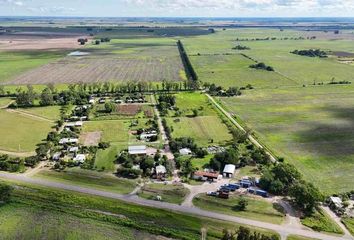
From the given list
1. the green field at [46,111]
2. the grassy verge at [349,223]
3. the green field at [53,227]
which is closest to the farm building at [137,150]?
the green field at [53,227]

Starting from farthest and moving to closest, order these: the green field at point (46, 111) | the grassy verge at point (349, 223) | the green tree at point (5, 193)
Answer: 1. the green field at point (46, 111)
2. the green tree at point (5, 193)
3. the grassy verge at point (349, 223)

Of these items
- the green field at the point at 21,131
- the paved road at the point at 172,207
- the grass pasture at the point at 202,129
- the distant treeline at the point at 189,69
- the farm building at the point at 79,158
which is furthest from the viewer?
the distant treeline at the point at 189,69

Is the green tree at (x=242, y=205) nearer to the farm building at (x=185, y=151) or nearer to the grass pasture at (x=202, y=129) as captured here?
the farm building at (x=185, y=151)

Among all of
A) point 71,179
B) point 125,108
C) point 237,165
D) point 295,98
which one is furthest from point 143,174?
point 295,98

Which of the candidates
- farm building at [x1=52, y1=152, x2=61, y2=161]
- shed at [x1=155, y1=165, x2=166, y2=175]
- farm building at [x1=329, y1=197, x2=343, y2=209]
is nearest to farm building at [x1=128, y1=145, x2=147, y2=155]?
shed at [x1=155, y1=165, x2=166, y2=175]

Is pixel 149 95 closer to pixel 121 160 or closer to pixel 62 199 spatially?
pixel 121 160
